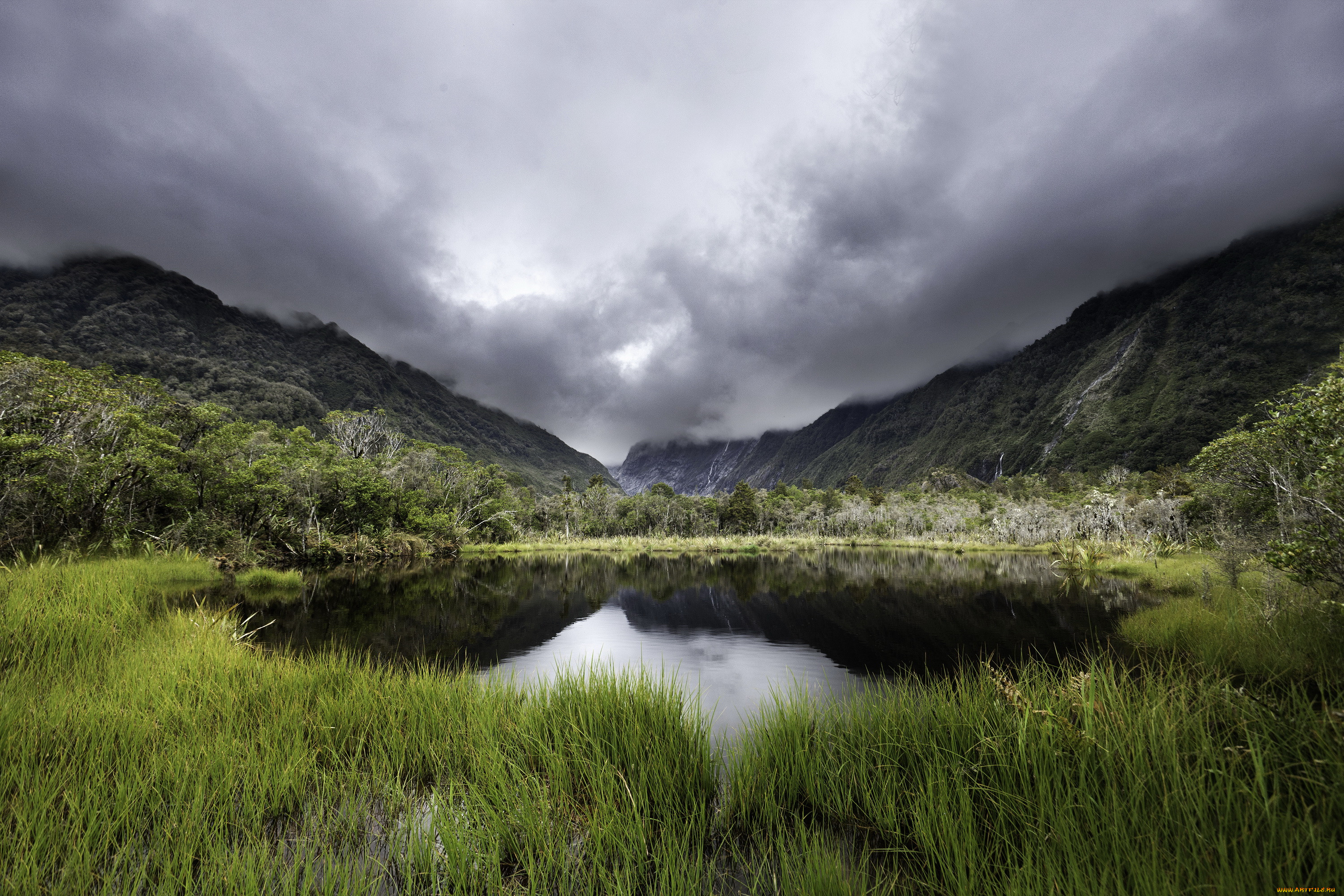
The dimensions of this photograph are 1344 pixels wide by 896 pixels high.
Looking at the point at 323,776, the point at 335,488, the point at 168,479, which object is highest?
the point at 335,488

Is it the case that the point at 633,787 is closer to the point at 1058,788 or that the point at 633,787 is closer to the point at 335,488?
the point at 1058,788

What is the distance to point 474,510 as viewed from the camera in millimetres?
48625

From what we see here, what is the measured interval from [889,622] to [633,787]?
13.7 m

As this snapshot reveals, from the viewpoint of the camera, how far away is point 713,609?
19.2 m

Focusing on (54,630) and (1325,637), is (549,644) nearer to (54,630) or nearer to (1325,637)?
(54,630)

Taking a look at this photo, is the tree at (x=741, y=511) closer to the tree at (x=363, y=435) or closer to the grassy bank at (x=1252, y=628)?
the tree at (x=363, y=435)

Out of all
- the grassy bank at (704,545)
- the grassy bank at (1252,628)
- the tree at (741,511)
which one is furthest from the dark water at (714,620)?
the tree at (741,511)

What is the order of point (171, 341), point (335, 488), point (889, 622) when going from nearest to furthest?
point (889, 622) < point (335, 488) < point (171, 341)

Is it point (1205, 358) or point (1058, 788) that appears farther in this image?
point (1205, 358)

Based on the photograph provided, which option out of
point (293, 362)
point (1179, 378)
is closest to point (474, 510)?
point (1179, 378)

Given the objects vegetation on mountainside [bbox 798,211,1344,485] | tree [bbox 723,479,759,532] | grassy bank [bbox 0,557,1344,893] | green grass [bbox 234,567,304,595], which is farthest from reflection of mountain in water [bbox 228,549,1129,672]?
vegetation on mountainside [bbox 798,211,1344,485]

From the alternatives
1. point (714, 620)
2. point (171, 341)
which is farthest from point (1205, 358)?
point (171, 341)

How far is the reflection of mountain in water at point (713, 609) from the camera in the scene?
11.3 m

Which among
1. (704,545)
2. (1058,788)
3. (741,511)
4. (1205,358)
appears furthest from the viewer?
(1205,358)
